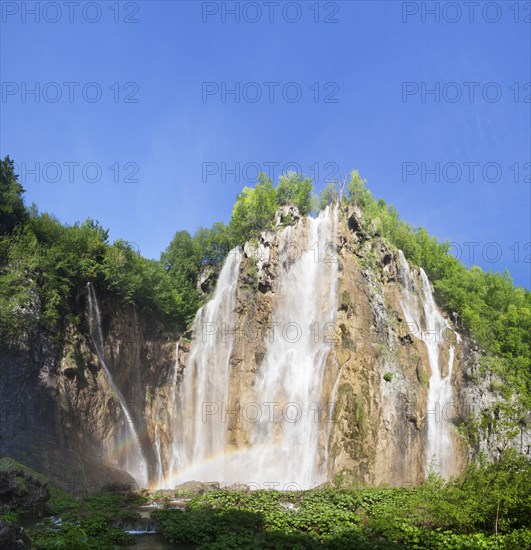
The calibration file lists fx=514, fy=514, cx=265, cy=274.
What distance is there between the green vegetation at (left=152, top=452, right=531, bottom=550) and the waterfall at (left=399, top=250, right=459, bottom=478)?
12.3 m

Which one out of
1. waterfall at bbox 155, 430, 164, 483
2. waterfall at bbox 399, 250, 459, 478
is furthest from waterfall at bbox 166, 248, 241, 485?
waterfall at bbox 399, 250, 459, 478

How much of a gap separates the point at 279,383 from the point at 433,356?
12244 millimetres

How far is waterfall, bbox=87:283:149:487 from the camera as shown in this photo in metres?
32.1

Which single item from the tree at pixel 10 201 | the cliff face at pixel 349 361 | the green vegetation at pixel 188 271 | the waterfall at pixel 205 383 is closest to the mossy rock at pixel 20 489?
the green vegetation at pixel 188 271

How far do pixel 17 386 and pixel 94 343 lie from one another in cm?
810

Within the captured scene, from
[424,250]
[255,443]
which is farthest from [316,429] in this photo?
[424,250]

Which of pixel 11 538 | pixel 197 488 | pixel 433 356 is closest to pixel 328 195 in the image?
pixel 433 356

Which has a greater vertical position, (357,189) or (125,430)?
(357,189)

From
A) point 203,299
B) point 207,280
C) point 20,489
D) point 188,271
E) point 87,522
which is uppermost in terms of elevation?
point 188,271

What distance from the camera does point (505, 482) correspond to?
16.2 meters

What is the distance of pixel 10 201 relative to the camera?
114 ft

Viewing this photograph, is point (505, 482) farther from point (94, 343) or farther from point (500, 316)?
point (500, 316)

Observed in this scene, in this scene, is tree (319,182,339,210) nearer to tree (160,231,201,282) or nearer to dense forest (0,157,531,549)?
dense forest (0,157,531,549)

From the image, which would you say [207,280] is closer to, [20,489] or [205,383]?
[205,383]
